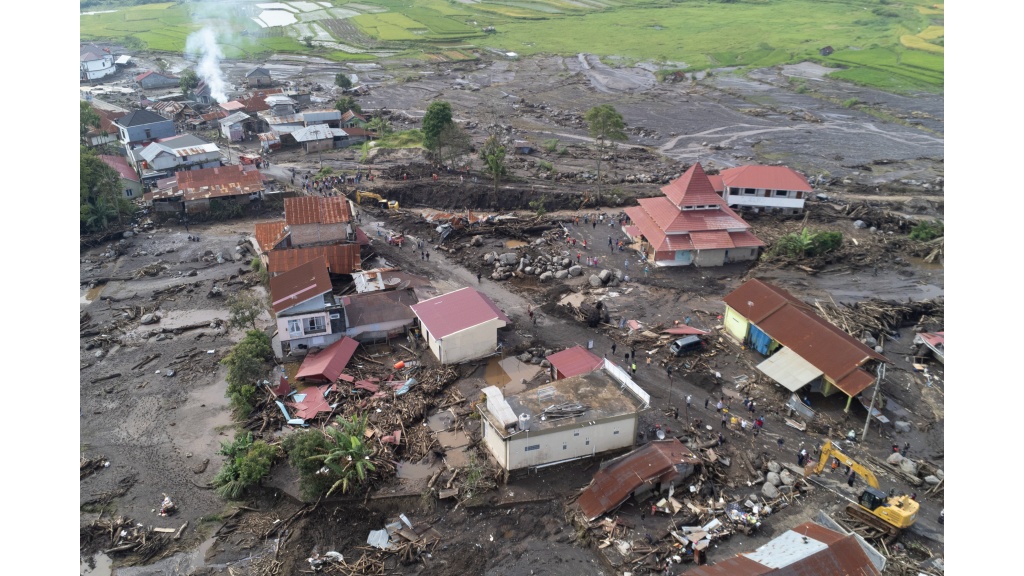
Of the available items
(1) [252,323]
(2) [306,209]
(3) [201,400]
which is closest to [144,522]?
(3) [201,400]

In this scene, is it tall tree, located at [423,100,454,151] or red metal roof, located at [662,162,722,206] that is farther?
tall tree, located at [423,100,454,151]

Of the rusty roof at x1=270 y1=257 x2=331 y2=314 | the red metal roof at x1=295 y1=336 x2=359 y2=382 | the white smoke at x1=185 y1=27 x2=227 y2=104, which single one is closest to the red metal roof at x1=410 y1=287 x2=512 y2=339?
the red metal roof at x1=295 y1=336 x2=359 y2=382

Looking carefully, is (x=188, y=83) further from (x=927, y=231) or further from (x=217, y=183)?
(x=927, y=231)

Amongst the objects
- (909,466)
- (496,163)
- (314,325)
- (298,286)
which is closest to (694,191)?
(496,163)

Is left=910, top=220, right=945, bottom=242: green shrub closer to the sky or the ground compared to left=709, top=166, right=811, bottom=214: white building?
closer to the ground

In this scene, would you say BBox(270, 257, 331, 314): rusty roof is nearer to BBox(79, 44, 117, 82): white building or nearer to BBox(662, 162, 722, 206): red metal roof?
BBox(662, 162, 722, 206): red metal roof

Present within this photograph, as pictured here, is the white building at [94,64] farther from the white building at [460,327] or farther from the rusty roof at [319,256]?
the white building at [460,327]
